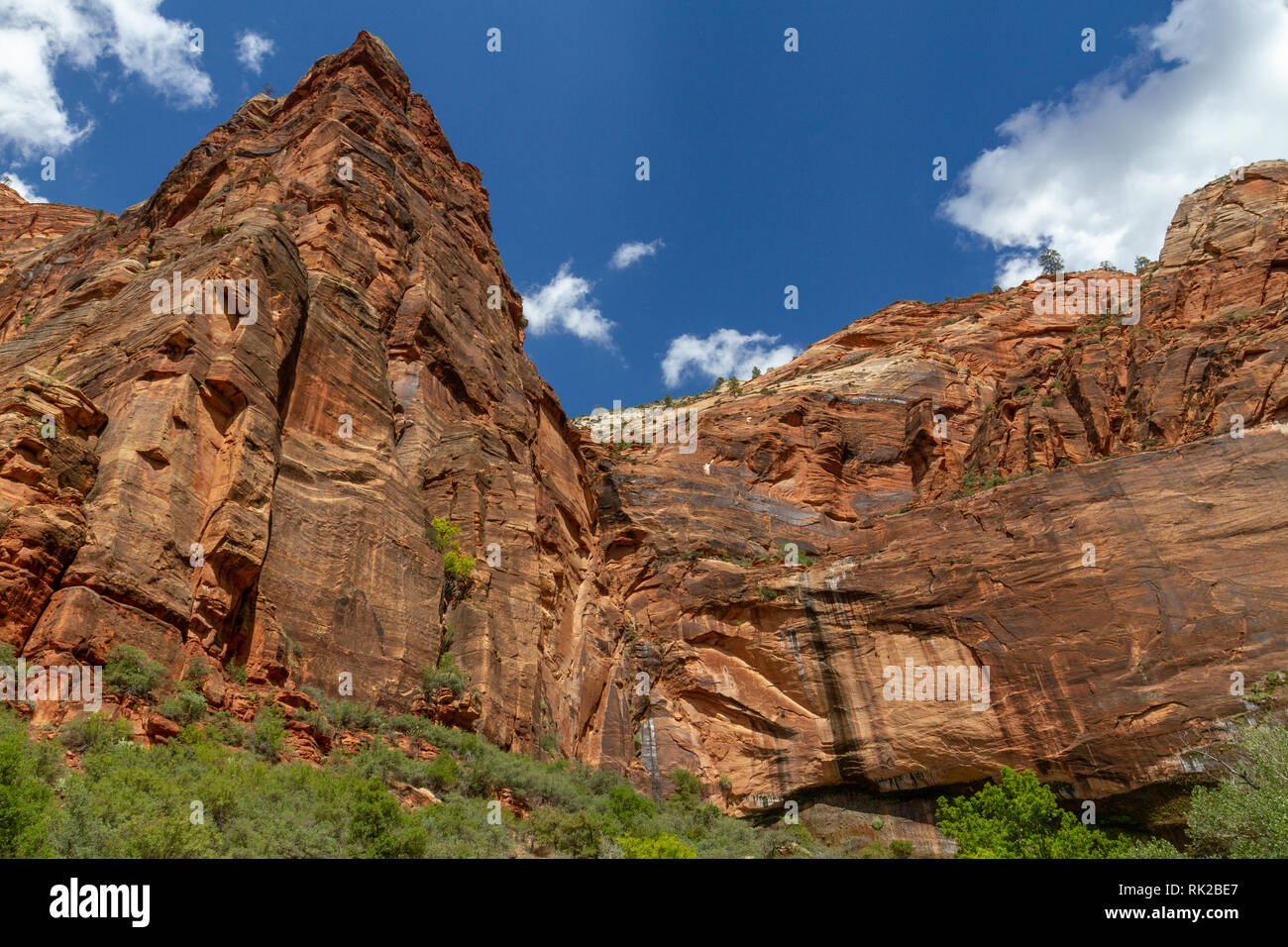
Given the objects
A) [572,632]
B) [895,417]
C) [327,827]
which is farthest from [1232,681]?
[895,417]

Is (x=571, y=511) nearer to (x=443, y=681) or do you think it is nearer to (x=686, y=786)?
(x=686, y=786)

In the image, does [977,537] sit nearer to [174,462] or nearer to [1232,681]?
[1232,681]

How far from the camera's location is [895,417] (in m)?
52.5

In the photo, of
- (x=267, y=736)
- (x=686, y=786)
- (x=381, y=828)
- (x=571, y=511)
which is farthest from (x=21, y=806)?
A: (x=571, y=511)

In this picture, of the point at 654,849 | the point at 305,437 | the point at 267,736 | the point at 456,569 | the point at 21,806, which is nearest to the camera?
the point at 21,806

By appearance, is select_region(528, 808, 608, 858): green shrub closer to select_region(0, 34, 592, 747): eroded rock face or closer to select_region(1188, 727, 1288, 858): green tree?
select_region(0, 34, 592, 747): eroded rock face

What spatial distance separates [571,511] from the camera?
129 ft

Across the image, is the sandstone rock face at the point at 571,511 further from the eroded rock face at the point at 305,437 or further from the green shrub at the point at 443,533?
the green shrub at the point at 443,533

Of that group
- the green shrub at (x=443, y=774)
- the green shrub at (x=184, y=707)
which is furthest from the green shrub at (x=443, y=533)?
the green shrub at (x=184, y=707)

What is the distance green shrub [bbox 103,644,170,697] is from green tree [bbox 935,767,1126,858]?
2093 cm

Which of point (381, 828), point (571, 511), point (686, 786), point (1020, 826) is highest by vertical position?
point (571, 511)

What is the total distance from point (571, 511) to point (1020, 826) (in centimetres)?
2195

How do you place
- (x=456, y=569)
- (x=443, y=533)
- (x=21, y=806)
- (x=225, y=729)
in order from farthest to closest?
(x=443, y=533)
(x=456, y=569)
(x=225, y=729)
(x=21, y=806)
